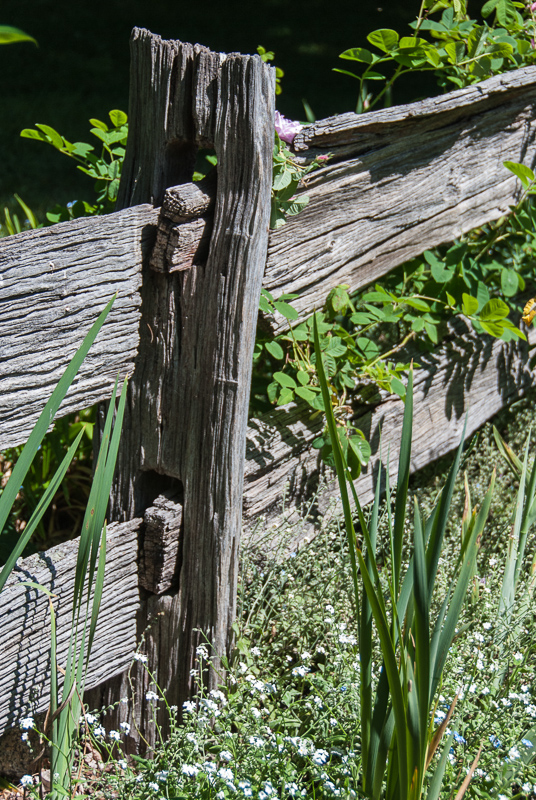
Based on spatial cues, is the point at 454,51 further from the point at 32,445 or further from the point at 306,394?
the point at 32,445

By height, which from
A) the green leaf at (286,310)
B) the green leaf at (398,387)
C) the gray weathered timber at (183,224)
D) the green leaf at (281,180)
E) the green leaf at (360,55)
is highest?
the green leaf at (360,55)

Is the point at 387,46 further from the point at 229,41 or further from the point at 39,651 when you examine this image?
the point at 229,41

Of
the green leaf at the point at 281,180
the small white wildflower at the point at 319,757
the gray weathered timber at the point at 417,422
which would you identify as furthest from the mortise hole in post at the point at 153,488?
the green leaf at the point at 281,180

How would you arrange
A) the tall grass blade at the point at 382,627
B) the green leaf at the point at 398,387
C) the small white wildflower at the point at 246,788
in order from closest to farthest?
the tall grass blade at the point at 382,627 → the small white wildflower at the point at 246,788 → the green leaf at the point at 398,387

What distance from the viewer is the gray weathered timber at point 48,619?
1.38 m

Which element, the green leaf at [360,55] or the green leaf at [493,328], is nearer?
the green leaf at [360,55]

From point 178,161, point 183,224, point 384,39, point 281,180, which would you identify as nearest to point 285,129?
point 281,180

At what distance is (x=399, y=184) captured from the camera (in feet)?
6.63

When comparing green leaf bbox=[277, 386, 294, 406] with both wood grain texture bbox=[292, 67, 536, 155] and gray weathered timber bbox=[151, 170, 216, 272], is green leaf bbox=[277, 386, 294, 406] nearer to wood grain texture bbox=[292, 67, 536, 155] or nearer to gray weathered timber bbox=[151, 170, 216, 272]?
gray weathered timber bbox=[151, 170, 216, 272]

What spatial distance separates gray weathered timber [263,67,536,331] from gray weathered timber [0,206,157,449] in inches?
19.1

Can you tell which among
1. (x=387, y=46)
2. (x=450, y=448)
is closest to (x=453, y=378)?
(x=450, y=448)

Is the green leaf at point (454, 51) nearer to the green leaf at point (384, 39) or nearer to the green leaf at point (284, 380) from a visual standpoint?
the green leaf at point (384, 39)

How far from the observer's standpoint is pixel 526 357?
2795 mm

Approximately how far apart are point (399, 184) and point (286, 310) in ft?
1.93
